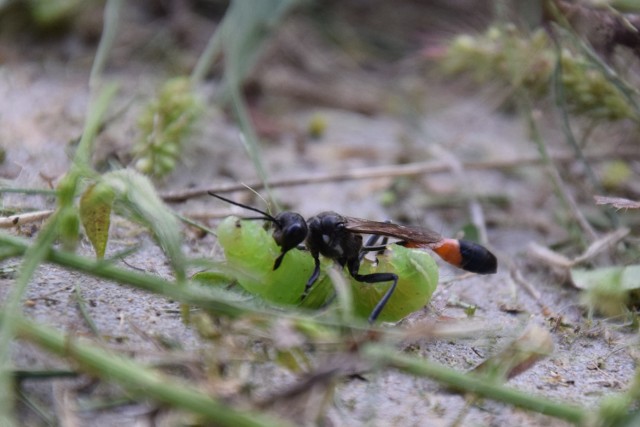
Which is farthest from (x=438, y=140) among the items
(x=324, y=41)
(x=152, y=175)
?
(x=152, y=175)

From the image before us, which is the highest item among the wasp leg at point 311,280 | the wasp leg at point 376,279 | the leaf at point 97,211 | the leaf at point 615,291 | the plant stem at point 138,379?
the leaf at point 97,211

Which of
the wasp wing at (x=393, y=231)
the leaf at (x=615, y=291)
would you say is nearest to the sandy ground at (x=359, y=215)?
the leaf at (x=615, y=291)

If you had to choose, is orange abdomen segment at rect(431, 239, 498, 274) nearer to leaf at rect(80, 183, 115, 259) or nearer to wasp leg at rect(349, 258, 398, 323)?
wasp leg at rect(349, 258, 398, 323)

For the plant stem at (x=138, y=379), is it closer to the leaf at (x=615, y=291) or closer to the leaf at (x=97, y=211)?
the leaf at (x=97, y=211)

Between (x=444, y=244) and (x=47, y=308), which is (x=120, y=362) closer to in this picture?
→ (x=47, y=308)

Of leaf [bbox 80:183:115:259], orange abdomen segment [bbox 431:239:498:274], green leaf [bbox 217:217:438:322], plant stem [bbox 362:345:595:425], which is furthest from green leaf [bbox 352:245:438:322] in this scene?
leaf [bbox 80:183:115:259]
